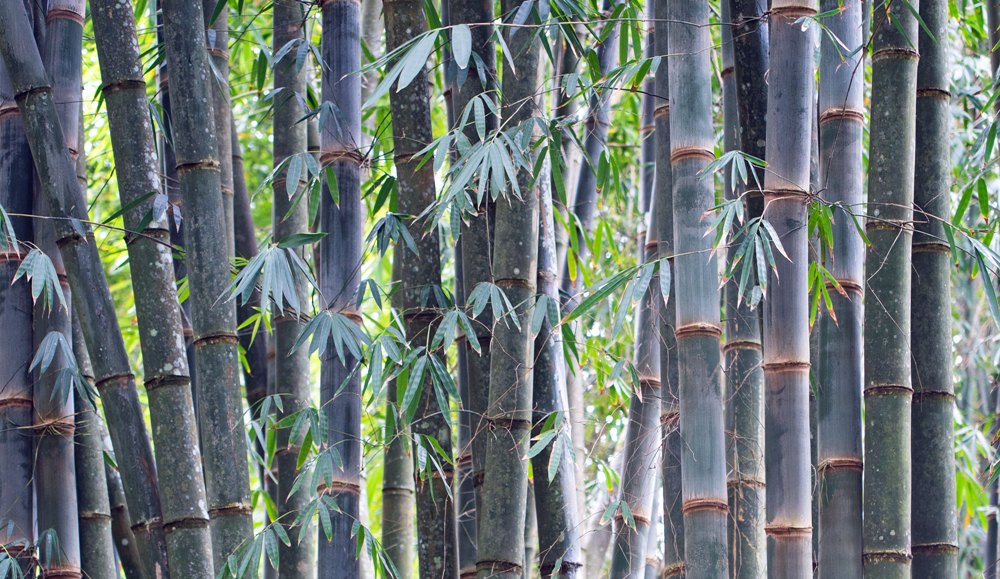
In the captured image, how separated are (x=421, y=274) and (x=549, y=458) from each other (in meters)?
0.46

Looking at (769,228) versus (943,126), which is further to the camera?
(943,126)

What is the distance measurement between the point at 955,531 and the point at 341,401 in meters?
1.16

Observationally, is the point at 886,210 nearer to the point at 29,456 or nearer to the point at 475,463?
the point at 475,463

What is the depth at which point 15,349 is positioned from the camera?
234 centimetres

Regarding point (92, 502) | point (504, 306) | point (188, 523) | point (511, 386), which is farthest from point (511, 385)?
point (92, 502)

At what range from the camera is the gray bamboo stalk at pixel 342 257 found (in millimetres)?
2217

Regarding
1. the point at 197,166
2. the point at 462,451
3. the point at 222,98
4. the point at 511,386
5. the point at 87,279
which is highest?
the point at 222,98

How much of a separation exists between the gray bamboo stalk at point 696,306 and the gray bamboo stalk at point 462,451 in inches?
23.4

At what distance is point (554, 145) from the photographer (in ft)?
7.46

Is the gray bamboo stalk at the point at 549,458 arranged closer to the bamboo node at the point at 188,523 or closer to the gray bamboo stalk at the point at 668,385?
the gray bamboo stalk at the point at 668,385

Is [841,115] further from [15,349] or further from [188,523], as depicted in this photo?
[15,349]

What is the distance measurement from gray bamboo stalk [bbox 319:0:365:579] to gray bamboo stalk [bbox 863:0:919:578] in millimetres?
934

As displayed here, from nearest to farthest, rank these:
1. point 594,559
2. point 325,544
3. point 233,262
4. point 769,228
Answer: point 769,228, point 325,544, point 233,262, point 594,559

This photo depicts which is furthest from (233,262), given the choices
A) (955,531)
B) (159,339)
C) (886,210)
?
(955,531)
